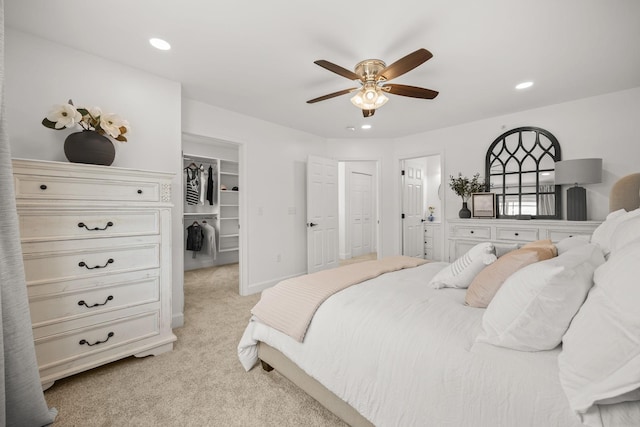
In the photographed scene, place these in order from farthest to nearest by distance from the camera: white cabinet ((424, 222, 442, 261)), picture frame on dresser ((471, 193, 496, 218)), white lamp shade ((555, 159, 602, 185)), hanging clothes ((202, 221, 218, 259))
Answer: white cabinet ((424, 222, 442, 261))
hanging clothes ((202, 221, 218, 259))
picture frame on dresser ((471, 193, 496, 218))
white lamp shade ((555, 159, 602, 185))

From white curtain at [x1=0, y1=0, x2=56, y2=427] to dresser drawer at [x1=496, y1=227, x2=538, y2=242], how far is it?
170 inches

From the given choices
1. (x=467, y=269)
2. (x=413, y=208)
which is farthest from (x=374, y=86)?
(x=413, y=208)

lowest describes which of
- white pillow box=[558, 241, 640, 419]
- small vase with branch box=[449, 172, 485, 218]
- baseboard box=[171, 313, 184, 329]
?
baseboard box=[171, 313, 184, 329]

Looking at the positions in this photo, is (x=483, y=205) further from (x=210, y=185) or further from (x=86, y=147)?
(x=210, y=185)

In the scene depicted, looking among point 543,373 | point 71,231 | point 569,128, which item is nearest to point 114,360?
point 71,231

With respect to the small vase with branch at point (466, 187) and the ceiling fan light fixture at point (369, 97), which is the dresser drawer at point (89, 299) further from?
the small vase with branch at point (466, 187)

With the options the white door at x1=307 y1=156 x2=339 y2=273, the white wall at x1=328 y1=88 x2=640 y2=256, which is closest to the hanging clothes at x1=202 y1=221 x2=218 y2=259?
the white door at x1=307 y1=156 x2=339 y2=273

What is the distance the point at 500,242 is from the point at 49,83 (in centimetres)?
482

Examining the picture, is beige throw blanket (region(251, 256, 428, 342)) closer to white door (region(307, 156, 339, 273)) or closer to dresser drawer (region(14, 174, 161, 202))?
dresser drawer (region(14, 174, 161, 202))

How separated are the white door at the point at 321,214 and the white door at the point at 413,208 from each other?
1326 millimetres

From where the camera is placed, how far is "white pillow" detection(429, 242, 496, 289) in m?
1.67

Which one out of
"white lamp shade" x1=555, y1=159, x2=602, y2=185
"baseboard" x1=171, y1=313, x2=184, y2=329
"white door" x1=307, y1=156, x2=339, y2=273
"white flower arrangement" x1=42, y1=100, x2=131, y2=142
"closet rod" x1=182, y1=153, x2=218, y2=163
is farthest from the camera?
"closet rod" x1=182, y1=153, x2=218, y2=163

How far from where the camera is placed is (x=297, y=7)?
170 cm

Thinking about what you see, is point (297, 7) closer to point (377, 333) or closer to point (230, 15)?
point (230, 15)
